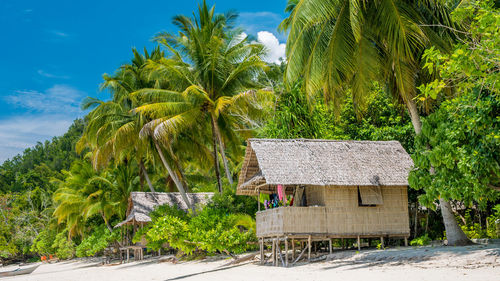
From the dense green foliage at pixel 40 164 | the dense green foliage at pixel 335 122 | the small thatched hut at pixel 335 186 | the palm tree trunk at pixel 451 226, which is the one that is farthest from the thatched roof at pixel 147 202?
the dense green foliage at pixel 40 164

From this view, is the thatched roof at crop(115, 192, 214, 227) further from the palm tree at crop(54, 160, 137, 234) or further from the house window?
A: the house window

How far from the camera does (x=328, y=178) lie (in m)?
13.4

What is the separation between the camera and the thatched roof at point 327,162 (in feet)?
43.4

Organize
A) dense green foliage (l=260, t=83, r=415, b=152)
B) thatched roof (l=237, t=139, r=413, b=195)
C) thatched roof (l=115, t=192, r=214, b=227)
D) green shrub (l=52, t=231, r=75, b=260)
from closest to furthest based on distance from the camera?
thatched roof (l=237, t=139, r=413, b=195)
dense green foliage (l=260, t=83, r=415, b=152)
thatched roof (l=115, t=192, r=214, b=227)
green shrub (l=52, t=231, r=75, b=260)

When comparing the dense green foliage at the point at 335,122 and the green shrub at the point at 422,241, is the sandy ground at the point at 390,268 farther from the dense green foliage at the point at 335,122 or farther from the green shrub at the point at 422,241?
the dense green foliage at the point at 335,122

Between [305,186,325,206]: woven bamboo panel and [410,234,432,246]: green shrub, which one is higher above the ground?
[305,186,325,206]: woven bamboo panel

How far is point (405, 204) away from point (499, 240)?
264 cm

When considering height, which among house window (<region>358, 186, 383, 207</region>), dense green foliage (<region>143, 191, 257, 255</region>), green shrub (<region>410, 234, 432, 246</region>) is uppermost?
house window (<region>358, 186, 383, 207</region>)

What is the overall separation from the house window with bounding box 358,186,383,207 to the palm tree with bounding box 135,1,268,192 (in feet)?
20.1

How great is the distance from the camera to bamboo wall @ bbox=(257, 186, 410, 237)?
44.5ft

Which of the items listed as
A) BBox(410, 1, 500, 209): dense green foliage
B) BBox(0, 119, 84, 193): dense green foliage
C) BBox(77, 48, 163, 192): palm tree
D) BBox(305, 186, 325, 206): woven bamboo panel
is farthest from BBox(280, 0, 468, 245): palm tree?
BBox(0, 119, 84, 193): dense green foliage

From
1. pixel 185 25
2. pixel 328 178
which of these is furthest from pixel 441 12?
pixel 185 25

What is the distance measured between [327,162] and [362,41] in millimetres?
3521

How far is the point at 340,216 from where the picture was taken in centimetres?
1402
